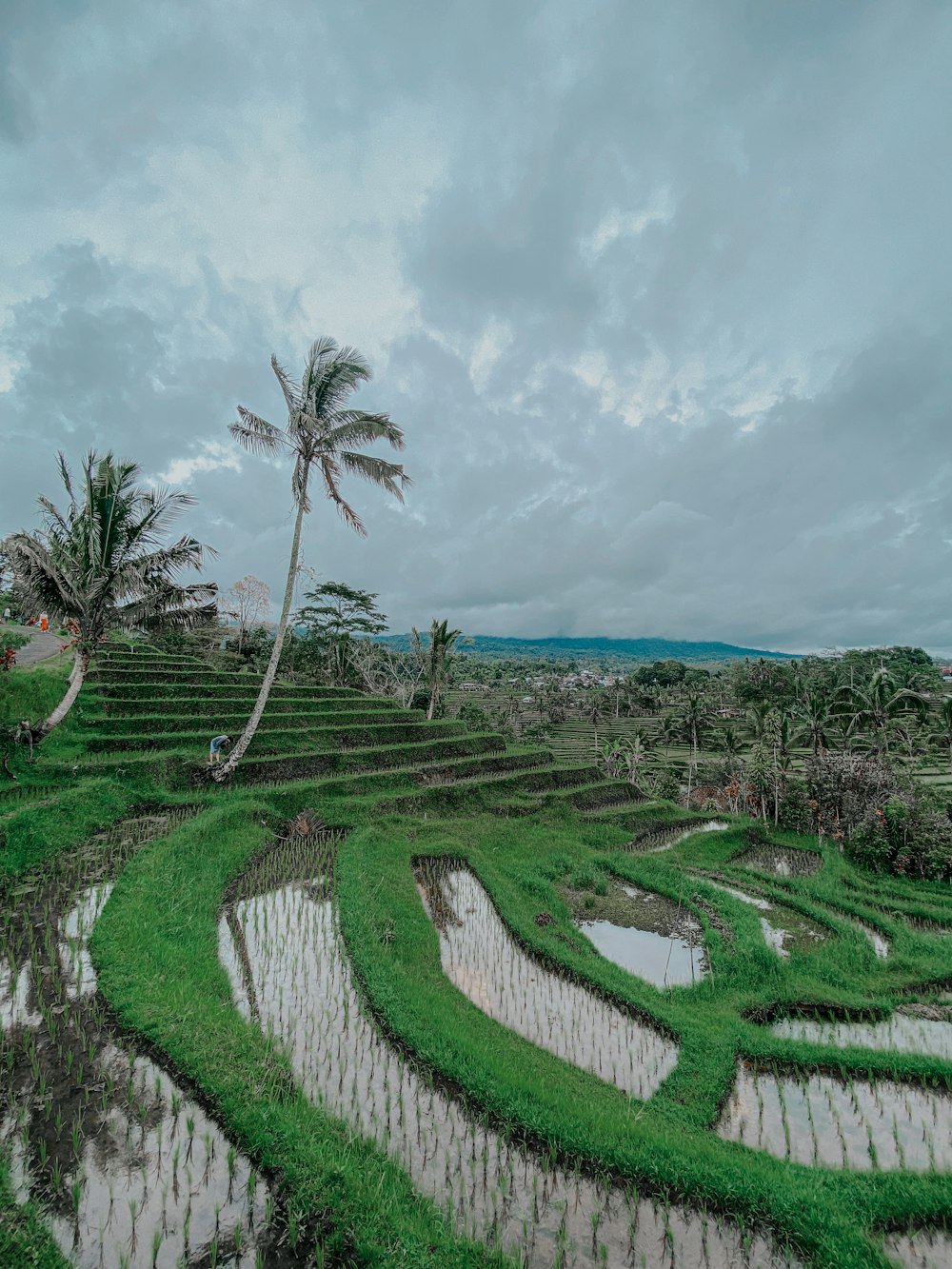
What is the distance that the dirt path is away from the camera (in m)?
18.2

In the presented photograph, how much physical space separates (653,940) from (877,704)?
26.7 metres

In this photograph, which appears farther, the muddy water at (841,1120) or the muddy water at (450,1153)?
the muddy water at (841,1120)

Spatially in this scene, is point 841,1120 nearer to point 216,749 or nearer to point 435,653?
point 216,749

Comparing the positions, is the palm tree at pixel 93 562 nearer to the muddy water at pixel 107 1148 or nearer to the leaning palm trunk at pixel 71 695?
the leaning palm trunk at pixel 71 695

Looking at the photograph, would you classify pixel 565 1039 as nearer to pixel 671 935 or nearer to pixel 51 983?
pixel 671 935

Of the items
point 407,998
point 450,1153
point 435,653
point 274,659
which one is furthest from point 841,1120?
point 435,653

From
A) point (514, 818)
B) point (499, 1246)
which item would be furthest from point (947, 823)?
point (499, 1246)

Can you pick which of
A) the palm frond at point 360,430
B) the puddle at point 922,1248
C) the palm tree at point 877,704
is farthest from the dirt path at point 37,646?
the palm tree at point 877,704

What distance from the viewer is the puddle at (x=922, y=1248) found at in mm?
4191

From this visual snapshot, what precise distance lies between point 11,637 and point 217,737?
6.98 metres

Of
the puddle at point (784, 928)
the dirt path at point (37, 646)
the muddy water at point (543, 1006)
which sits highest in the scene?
the dirt path at point (37, 646)

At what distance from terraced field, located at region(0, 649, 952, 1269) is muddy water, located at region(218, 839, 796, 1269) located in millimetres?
27

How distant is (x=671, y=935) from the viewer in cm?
1080

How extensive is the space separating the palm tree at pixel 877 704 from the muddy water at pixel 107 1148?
109 feet
